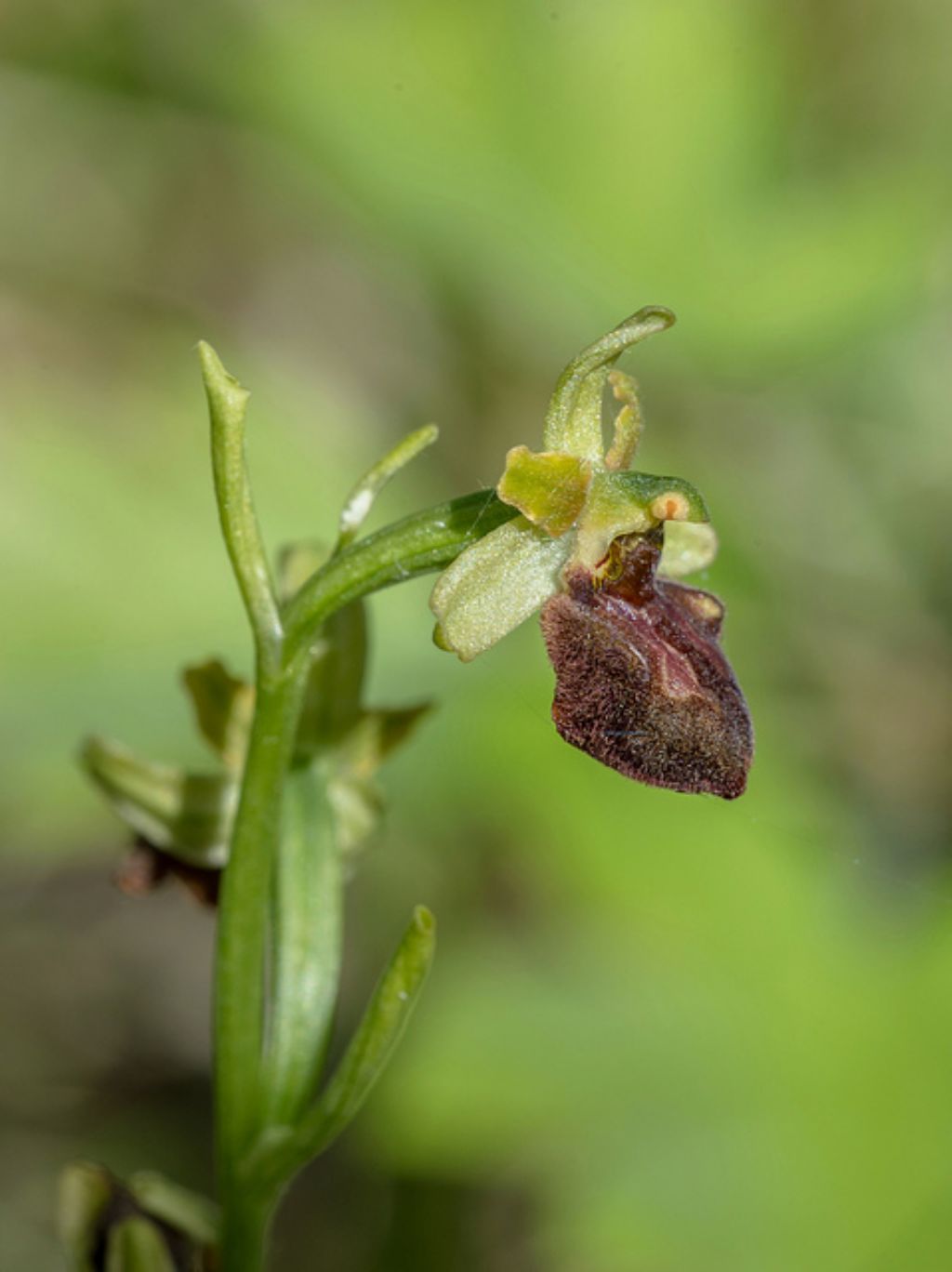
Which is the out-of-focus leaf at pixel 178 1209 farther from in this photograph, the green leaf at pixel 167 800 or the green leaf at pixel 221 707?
the green leaf at pixel 221 707

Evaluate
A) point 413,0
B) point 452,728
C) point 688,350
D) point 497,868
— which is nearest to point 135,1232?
point 452,728

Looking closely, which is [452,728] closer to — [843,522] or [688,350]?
[688,350]

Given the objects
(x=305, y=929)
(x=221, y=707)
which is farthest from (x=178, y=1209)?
(x=221, y=707)

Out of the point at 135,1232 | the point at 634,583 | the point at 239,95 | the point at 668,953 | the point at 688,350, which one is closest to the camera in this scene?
the point at 634,583

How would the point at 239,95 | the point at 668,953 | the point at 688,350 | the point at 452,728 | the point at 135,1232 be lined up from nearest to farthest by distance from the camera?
1. the point at 135,1232
2. the point at 668,953
3. the point at 452,728
4. the point at 688,350
5. the point at 239,95

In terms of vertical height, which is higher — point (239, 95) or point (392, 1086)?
point (239, 95)

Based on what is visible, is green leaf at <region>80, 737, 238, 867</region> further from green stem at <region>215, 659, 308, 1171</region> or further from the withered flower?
the withered flower

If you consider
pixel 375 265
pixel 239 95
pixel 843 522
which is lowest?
pixel 843 522
